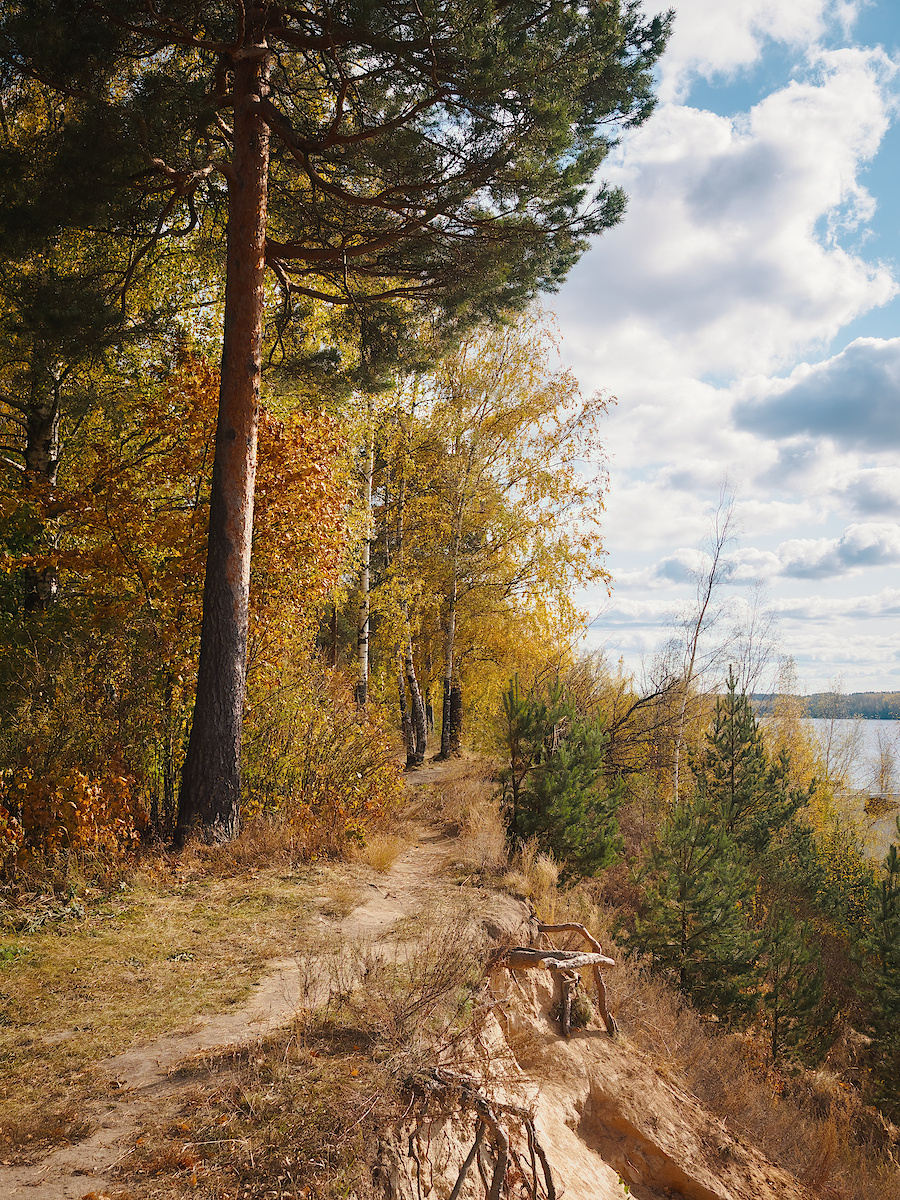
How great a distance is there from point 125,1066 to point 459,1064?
1670 millimetres

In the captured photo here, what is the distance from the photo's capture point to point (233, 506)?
741cm

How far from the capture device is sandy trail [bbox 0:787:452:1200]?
2607 mm

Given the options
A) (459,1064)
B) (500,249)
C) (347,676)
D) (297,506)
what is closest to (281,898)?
(459,1064)

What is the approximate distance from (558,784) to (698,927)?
291cm

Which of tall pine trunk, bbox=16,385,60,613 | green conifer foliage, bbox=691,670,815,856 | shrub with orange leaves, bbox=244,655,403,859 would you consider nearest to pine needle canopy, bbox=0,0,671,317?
tall pine trunk, bbox=16,385,60,613

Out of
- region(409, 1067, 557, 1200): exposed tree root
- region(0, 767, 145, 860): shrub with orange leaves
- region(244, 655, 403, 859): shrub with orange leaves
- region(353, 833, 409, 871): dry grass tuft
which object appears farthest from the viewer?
region(244, 655, 403, 859): shrub with orange leaves

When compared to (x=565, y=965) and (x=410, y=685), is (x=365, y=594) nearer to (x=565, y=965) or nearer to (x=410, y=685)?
(x=410, y=685)

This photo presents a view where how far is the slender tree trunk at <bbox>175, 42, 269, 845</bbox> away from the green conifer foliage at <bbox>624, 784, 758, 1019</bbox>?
593 cm

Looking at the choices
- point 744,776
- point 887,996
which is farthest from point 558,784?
point 744,776

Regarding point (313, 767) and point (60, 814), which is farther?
point (313, 767)

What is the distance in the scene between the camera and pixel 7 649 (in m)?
8.38

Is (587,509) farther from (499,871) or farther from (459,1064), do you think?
(459,1064)

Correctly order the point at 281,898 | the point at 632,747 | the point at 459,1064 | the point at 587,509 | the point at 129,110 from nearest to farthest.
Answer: the point at 459,1064 < the point at 281,898 < the point at 129,110 < the point at 632,747 < the point at 587,509

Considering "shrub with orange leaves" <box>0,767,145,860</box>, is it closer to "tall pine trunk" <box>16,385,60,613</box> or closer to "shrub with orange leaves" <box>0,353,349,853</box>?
"shrub with orange leaves" <box>0,353,349,853</box>
